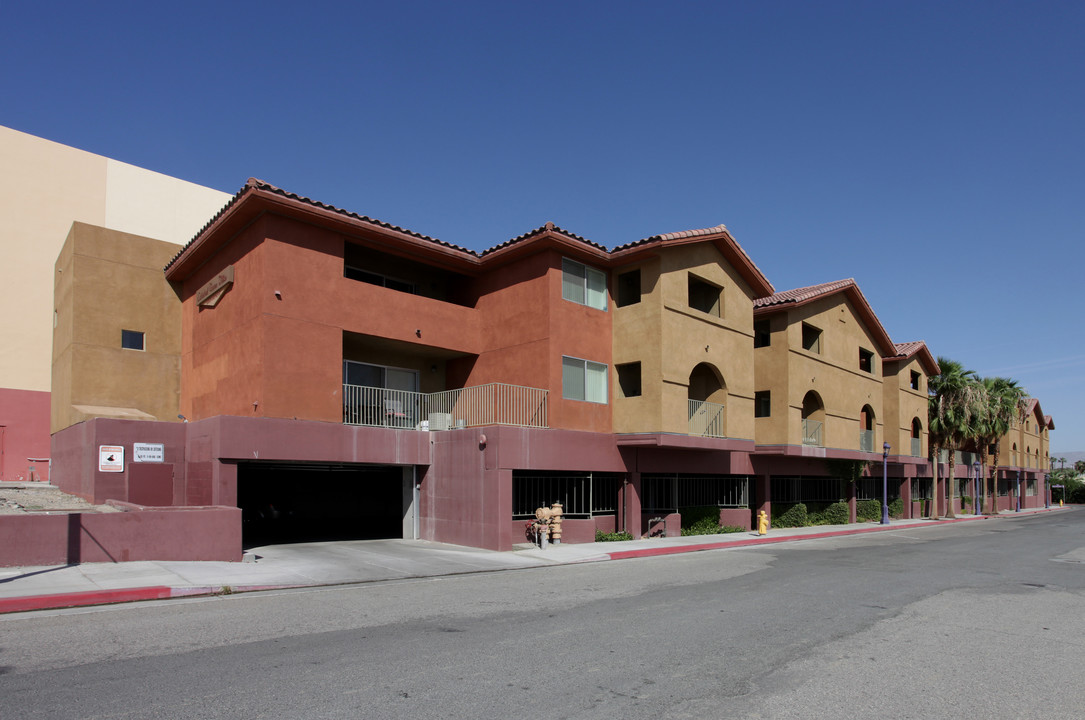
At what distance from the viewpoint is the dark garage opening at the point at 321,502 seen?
2314 centimetres

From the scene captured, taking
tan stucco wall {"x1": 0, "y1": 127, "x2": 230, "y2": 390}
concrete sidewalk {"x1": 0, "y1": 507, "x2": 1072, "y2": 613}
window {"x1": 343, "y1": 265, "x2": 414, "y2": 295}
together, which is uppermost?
tan stucco wall {"x1": 0, "y1": 127, "x2": 230, "y2": 390}

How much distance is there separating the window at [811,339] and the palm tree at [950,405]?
16052 millimetres

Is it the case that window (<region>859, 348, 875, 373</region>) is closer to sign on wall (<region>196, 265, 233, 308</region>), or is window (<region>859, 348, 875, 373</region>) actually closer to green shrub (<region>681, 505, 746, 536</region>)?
green shrub (<region>681, 505, 746, 536</region>)

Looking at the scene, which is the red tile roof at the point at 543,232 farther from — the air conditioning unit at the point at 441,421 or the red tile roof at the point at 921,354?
the red tile roof at the point at 921,354

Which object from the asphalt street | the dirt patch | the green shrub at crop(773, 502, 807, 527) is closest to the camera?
the asphalt street

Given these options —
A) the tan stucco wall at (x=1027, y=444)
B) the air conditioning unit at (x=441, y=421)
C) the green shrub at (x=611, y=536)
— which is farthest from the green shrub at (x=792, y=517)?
the tan stucco wall at (x=1027, y=444)

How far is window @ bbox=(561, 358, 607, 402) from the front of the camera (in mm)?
21656

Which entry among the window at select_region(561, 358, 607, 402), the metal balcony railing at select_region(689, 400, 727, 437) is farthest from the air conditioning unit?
the metal balcony railing at select_region(689, 400, 727, 437)

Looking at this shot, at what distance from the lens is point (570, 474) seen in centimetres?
2198

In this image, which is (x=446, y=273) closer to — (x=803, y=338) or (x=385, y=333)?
(x=385, y=333)

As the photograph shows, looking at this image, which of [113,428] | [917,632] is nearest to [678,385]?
[917,632]

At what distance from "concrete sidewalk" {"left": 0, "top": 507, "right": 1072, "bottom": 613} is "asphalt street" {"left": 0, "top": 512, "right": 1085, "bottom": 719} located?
0.62 meters

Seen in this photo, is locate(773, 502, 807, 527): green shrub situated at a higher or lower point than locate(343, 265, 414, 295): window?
lower

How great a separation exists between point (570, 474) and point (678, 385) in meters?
4.27
